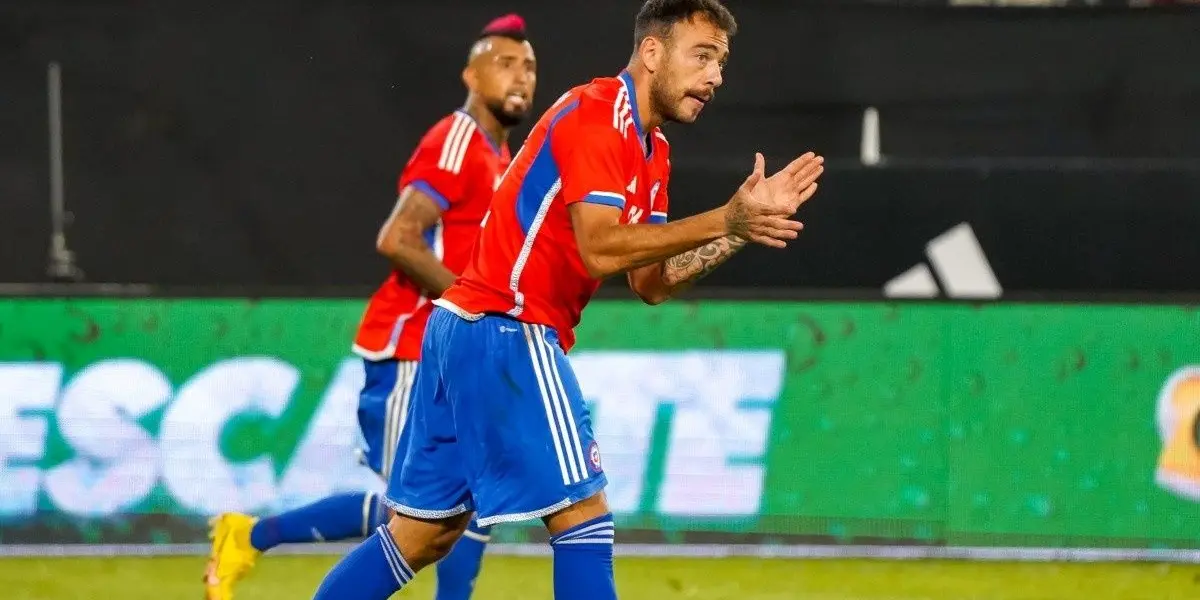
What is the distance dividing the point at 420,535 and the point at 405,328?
1.51 meters

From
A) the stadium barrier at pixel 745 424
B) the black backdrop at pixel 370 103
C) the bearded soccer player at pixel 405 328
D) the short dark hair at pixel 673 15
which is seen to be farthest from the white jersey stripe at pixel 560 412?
the black backdrop at pixel 370 103

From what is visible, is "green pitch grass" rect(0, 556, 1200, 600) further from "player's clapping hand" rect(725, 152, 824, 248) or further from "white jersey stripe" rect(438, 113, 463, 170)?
"player's clapping hand" rect(725, 152, 824, 248)

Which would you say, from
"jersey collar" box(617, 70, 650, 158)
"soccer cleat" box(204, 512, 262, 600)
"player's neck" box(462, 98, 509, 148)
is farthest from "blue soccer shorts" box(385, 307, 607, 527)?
"player's neck" box(462, 98, 509, 148)

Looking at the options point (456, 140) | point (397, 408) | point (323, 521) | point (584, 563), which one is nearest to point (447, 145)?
point (456, 140)

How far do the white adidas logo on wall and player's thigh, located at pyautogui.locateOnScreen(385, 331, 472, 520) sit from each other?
4.56 m

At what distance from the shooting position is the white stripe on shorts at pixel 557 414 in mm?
4684

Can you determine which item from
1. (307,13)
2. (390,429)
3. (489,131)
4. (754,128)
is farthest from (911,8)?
(390,429)

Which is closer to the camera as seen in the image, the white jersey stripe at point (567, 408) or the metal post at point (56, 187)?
the white jersey stripe at point (567, 408)

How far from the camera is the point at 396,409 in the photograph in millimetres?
6230

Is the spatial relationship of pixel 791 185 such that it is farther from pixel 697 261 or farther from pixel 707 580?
pixel 707 580

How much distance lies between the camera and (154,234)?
10.1m

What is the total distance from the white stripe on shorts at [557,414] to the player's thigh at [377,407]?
1.59 meters

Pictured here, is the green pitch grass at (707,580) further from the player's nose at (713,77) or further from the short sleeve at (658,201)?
the player's nose at (713,77)

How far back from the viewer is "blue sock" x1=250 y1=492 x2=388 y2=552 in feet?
20.4
